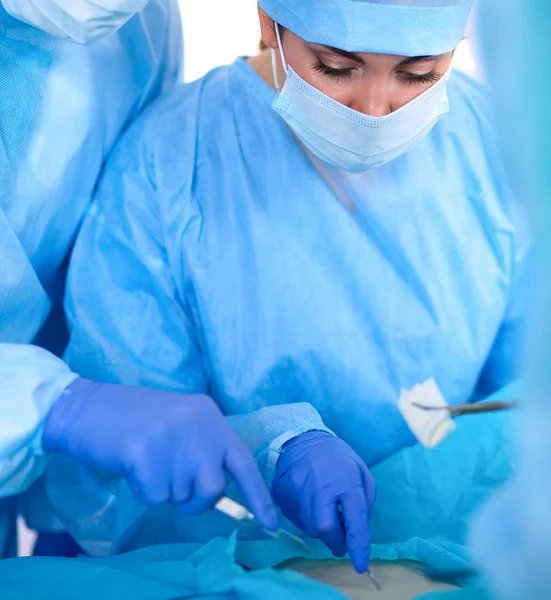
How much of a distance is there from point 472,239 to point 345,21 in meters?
0.51

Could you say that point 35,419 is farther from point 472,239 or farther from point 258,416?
point 472,239

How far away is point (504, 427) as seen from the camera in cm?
130

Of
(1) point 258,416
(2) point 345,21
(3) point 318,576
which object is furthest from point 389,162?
(3) point 318,576

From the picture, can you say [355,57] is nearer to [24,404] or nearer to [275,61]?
[275,61]

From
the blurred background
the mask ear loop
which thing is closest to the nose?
the mask ear loop

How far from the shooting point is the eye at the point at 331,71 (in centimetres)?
111

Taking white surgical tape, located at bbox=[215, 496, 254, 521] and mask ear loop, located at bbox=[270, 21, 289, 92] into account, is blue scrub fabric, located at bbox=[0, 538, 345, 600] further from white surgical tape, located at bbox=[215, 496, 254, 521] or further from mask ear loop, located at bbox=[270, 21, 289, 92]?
mask ear loop, located at bbox=[270, 21, 289, 92]

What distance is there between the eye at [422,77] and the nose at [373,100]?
0.15 feet

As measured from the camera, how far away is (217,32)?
2172mm

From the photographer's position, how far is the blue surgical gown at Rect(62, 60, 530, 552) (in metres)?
1.17

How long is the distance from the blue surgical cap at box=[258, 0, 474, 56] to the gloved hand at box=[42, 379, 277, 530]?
568mm

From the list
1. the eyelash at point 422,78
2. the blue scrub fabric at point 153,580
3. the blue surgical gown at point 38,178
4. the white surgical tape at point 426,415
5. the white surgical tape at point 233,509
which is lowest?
the blue scrub fabric at point 153,580

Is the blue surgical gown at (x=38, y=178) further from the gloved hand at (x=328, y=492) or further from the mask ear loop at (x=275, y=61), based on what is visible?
the gloved hand at (x=328, y=492)

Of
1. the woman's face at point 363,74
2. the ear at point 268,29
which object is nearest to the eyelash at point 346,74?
the woman's face at point 363,74
